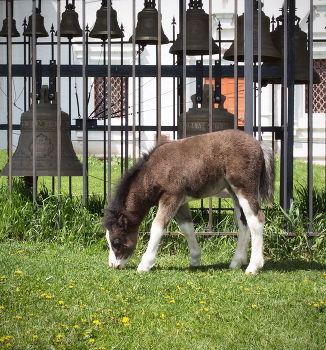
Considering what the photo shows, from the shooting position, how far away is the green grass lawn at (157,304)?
4.02 meters

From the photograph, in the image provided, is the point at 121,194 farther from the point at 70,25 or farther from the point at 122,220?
the point at 70,25

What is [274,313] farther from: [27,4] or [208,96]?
[27,4]

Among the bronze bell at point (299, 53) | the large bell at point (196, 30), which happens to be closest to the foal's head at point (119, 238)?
the large bell at point (196, 30)

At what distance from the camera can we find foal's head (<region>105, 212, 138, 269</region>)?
5.91 m

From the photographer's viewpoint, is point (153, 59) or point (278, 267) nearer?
point (278, 267)

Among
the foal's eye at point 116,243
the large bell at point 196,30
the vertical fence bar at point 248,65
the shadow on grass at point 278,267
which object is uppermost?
the large bell at point 196,30

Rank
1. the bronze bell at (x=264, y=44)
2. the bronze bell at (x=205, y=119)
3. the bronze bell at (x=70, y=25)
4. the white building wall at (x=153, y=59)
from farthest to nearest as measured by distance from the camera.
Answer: the white building wall at (x=153, y=59), the bronze bell at (x=70, y=25), the bronze bell at (x=264, y=44), the bronze bell at (x=205, y=119)

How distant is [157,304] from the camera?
189 inches

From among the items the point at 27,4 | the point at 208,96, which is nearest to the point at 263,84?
the point at 208,96

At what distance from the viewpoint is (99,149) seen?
1833 centimetres

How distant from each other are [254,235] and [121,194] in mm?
1255

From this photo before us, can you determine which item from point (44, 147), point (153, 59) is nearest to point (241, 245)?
point (44, 147)

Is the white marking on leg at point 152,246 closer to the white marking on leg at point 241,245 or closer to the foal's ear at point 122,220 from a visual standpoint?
the foal's ear at point 122,220

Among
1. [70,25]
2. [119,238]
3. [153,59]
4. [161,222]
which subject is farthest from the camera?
[153,59]
